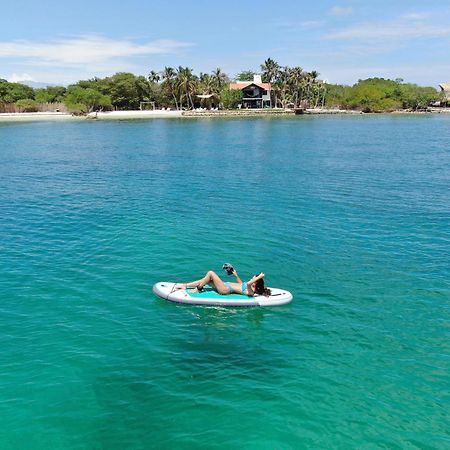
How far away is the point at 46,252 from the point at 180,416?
50.2 feet

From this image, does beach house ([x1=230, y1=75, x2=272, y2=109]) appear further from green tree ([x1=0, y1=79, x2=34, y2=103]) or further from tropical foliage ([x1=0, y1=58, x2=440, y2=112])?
green tree ([x1=0, y1=79, x2=34, y2=103])

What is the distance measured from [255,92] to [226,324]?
539 ft

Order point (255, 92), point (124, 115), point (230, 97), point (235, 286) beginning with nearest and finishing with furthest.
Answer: point (235, 286), point (124, 115), point (230, 97), point (255, 92)

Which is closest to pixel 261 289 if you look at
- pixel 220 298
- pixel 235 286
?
pixel 235 286

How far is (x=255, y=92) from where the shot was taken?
564 feet

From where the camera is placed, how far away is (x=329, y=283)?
20406 mm

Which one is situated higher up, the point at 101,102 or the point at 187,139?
the point at 101,102

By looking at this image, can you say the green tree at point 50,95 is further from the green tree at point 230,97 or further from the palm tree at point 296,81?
the palm tree at point 296,81

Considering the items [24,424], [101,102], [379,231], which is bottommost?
[24,424]

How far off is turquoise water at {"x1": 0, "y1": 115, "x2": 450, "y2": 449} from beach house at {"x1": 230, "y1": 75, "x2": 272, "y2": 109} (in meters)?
137

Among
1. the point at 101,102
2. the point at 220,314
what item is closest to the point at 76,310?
the point at 220,314

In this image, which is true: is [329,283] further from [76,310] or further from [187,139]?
[187,139]

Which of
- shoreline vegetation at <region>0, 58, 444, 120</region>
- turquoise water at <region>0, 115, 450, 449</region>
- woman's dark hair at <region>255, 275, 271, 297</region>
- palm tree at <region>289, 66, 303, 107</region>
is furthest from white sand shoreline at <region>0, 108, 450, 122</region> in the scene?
woman's dark hair at <region>255, 275, 271, 297</region>

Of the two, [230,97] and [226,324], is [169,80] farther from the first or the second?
[226,324]
